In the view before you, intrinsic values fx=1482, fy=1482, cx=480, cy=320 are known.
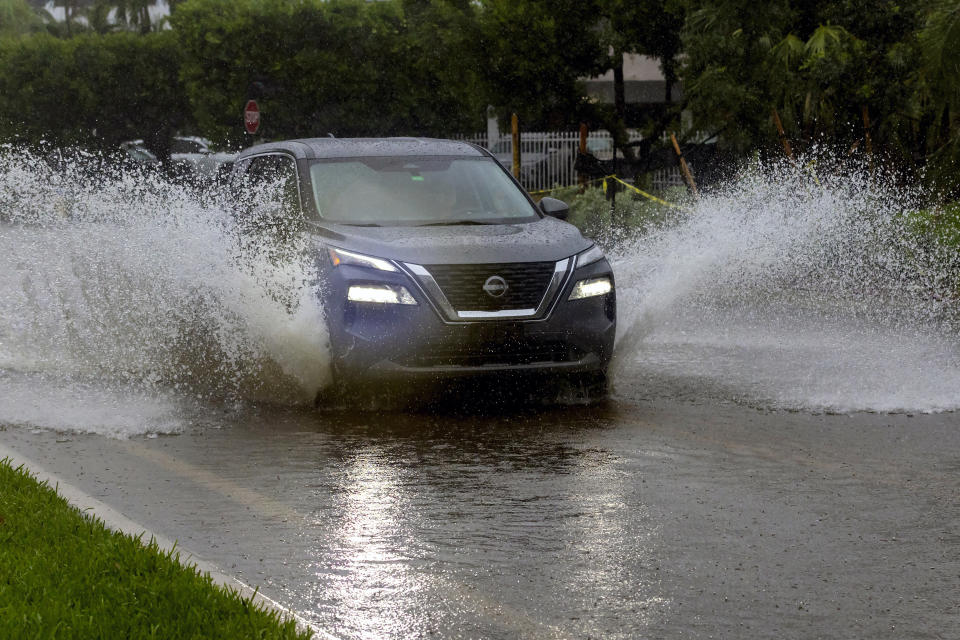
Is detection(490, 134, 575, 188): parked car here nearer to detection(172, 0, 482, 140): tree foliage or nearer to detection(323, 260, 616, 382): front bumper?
detection(172, 0, 482, 140): tree foliage

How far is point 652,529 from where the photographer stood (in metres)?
6.20

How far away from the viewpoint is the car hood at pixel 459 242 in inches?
362

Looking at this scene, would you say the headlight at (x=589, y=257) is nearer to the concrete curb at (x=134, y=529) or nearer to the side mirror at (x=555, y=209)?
the side mirror at (x=555, y=209)

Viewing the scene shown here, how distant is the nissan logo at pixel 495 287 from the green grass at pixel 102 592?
357 cm

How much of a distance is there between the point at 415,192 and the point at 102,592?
232 inches

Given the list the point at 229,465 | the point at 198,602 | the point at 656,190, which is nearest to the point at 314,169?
the point at 229,465

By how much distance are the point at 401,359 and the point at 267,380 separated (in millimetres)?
1282

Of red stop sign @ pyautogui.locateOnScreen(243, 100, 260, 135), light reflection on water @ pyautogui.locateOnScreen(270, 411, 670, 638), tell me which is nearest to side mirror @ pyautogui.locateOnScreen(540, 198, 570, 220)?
light reflection on water @ pyautogui.locateOnScreen(270, 411, 670, 638)

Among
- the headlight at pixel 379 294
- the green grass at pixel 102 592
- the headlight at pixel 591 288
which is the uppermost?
the headlight at pixel 379 294

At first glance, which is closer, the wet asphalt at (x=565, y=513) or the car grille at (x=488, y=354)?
the wet asphalt at (x=565, y=513)

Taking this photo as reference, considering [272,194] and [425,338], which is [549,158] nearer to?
[272,194]

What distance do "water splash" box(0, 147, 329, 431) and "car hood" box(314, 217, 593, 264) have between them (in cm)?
36

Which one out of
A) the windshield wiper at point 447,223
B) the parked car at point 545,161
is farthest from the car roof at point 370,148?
the parked car at point 545,161

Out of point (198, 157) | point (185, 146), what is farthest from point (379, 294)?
point (185, 146)
